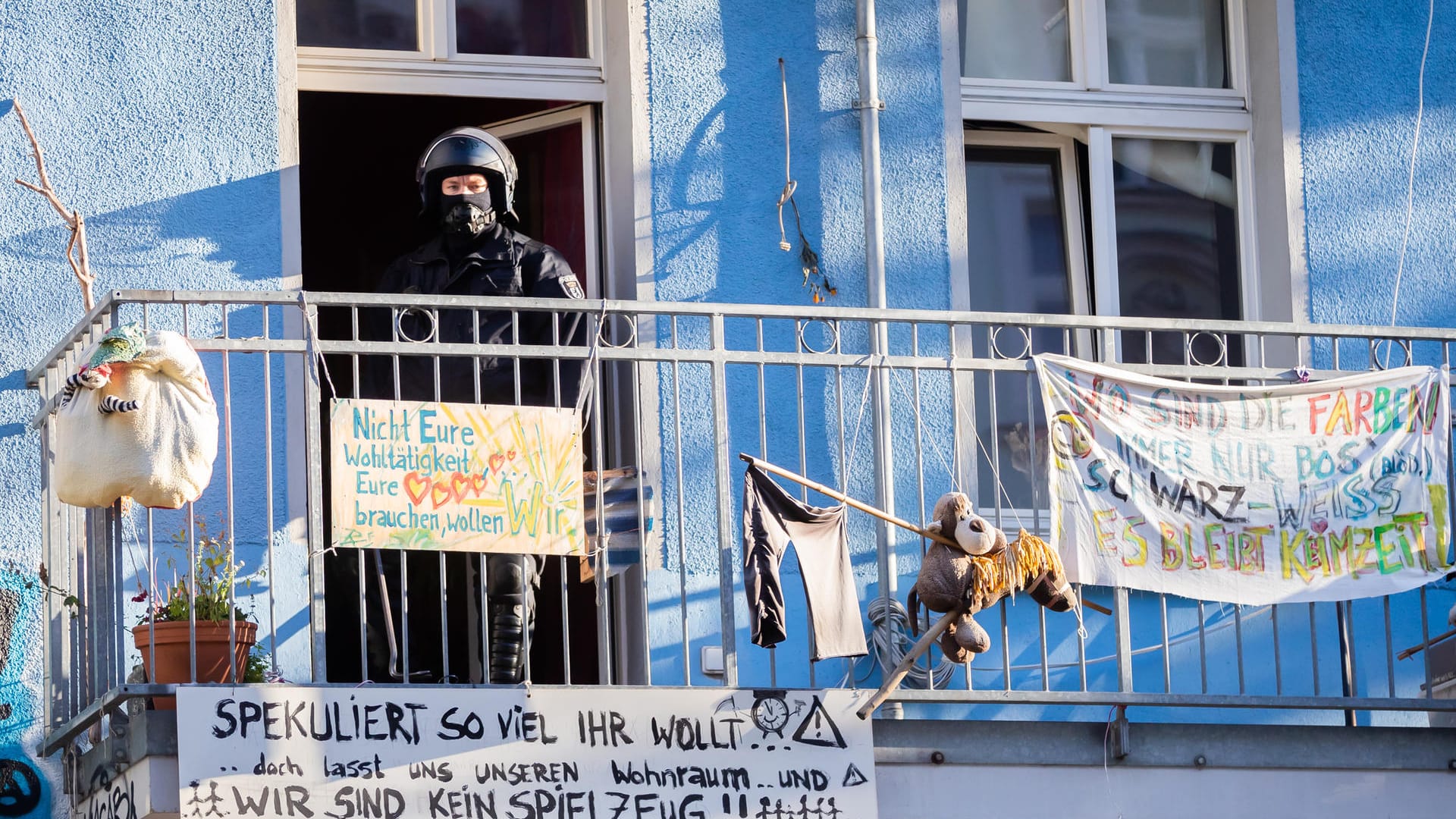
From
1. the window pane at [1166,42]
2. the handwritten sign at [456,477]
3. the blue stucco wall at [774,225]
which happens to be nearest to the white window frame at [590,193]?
the blue stucco wall at [774,225]

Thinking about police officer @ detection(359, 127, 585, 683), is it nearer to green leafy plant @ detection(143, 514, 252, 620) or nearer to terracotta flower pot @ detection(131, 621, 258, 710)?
green leafy plant @ detection(143, 514, 252, 620)

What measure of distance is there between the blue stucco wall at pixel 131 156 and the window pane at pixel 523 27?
832 mm

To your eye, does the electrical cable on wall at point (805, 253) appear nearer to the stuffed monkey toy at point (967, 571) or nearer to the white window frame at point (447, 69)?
the white window frame at point (447, 69)

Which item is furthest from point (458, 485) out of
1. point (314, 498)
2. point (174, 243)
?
point (174, 243)

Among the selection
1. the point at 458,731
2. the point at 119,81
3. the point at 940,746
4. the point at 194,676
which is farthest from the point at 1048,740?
the point at 119,81

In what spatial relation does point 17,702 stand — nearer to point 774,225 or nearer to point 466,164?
point 466,164

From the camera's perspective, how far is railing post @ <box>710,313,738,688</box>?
725 cm

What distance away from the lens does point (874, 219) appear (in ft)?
28.4

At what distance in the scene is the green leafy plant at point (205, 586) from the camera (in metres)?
7.16

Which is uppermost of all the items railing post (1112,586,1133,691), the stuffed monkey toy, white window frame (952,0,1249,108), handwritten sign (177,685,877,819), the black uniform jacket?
white window frame (952,0,1249,108)

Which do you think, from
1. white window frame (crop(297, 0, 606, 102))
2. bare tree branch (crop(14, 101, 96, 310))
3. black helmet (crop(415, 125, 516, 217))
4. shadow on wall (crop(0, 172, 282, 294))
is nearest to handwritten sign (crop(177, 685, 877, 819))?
bare tree branch (crop(14, 101, 96, 310))

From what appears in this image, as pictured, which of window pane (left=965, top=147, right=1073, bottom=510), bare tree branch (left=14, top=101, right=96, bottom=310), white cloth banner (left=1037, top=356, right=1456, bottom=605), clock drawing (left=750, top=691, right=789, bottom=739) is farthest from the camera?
window pane (left=965, top=147, right=1073, bottom=510)

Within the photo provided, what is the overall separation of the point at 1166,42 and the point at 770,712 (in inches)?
146

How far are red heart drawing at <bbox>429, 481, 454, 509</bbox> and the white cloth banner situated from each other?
191 centimetres
